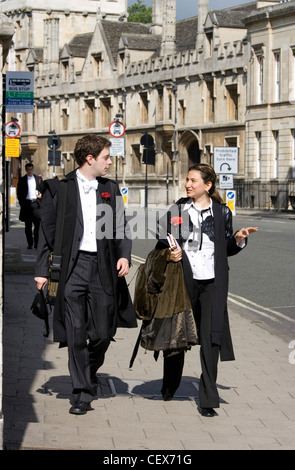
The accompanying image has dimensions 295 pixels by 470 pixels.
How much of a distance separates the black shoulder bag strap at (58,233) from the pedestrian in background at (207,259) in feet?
2.49

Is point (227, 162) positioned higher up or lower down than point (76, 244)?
higher up

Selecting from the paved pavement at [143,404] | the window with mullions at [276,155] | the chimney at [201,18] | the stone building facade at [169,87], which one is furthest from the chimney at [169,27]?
the paved pavement at [143,404]

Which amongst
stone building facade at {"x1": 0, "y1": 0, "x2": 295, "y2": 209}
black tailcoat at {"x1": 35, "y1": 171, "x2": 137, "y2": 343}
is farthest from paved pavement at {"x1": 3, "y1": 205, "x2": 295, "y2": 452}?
stone building facade at {"x1": 0, "y1": 0, "x2": 295, "y2": 209}

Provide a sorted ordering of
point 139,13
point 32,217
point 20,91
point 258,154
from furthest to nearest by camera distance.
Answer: point 139,13 → point 258,154 → point 32,217 → point 20,91

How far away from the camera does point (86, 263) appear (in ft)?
25.1

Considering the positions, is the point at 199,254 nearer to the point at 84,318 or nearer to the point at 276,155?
the point at 84,318

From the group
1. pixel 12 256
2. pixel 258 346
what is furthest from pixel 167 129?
pixel 258 346

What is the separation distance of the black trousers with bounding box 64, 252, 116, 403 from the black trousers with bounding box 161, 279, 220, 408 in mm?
643

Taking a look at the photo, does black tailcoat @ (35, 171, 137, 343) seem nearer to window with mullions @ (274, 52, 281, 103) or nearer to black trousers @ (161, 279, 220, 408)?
black trousers @ (161, 279, 220, 408)

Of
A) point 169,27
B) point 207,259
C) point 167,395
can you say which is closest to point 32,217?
point 167,395

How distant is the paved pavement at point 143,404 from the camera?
6.84 metres

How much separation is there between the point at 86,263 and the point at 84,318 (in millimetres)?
390

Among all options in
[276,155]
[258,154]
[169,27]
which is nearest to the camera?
[276,155]

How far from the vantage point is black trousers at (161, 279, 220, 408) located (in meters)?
7.74
